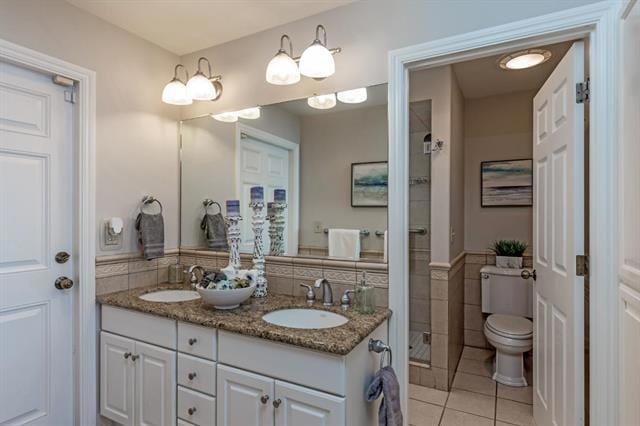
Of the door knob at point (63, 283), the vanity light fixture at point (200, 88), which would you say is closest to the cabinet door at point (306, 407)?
the door knob at point (63, 283)

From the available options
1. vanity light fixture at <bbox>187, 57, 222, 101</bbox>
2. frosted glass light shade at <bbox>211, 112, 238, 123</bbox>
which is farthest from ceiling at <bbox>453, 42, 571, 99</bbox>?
vanity light fixture at <bbox>187, 57, 222, 101</bbox>

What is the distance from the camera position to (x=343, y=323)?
1552 millimetres

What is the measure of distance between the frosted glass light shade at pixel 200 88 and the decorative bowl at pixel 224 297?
1190 millimetres

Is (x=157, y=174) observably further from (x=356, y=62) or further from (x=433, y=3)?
Answer: (x=433, y=3)

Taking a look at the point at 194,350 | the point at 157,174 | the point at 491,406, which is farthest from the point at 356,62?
the point at 491,406

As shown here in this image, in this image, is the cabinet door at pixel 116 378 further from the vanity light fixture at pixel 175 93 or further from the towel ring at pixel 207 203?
the vanity light fixture at pixel 175 93

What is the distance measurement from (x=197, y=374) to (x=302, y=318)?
55 cm

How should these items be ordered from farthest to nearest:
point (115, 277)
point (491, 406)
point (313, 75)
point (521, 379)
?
point (521, 379) < point (491, 406) < point (115, 277) < point (313, 75)

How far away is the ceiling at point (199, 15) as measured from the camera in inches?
73.4

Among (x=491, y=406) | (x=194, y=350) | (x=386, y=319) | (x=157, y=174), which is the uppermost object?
(x=157, y=174)

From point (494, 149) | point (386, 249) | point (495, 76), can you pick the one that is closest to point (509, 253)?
point (494, 149)

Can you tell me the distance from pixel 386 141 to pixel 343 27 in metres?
0.67

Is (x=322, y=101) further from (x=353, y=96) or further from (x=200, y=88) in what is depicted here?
(x=200, y=88)

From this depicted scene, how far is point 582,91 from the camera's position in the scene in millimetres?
1460
